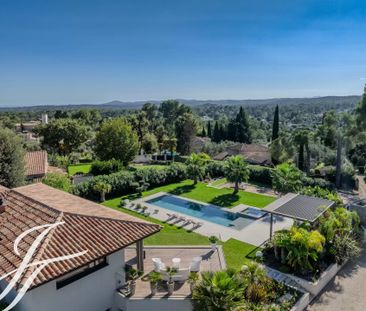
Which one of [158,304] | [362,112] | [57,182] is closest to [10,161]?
[57,182]

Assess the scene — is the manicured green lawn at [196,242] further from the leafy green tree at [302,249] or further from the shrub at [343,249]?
the shrub at [343,249]

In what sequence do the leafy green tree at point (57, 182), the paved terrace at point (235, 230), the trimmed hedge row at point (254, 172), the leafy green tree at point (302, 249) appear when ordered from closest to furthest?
the leafy green tree at point (302, 249) → the paved terrace at point (235, 230) → the leafy green tree at point (57, 182) → the trimmed hedge row at point (254, 172)

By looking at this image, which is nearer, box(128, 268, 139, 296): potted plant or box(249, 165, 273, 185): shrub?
box(128, 268, 139, 296): potted plant

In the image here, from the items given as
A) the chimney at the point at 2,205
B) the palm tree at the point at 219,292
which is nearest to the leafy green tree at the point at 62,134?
the chimney at the point at 2,205

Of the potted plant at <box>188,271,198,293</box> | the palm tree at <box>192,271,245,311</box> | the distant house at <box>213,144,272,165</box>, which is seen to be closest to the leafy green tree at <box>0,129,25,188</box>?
the potted plant at <box>188,271,198,293</box>

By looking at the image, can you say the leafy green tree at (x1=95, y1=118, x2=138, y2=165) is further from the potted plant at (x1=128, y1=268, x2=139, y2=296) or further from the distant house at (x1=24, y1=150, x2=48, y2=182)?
the potted plant at (x1=128, y1=268, x2=139, y2=296)
